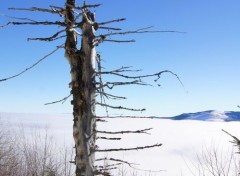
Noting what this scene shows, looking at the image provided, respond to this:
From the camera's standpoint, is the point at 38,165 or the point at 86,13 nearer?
the point at 86,13

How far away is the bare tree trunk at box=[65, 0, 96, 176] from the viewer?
161 inches

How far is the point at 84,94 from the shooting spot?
4129 millimetres

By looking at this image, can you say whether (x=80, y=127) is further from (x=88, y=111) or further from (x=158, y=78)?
(x=158, y=78)

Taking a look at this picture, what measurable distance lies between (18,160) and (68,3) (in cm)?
3800

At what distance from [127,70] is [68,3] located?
37.4 inches

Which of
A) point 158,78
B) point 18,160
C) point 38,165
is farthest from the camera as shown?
point 18,160

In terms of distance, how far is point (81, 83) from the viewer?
4.14 metres

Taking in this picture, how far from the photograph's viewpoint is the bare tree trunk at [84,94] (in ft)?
13.4

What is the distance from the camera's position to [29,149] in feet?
110

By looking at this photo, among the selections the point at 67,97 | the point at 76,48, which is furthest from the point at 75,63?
the point at 67,97

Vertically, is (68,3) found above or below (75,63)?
above

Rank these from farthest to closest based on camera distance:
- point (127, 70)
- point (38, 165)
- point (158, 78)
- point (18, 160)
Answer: point (18, 160) < point (38, 165) < point (127, 70) < point (158, 78)

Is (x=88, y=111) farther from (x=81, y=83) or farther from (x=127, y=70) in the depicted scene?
(x=127, y=70)

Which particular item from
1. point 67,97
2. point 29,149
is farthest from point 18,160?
point 67,97
